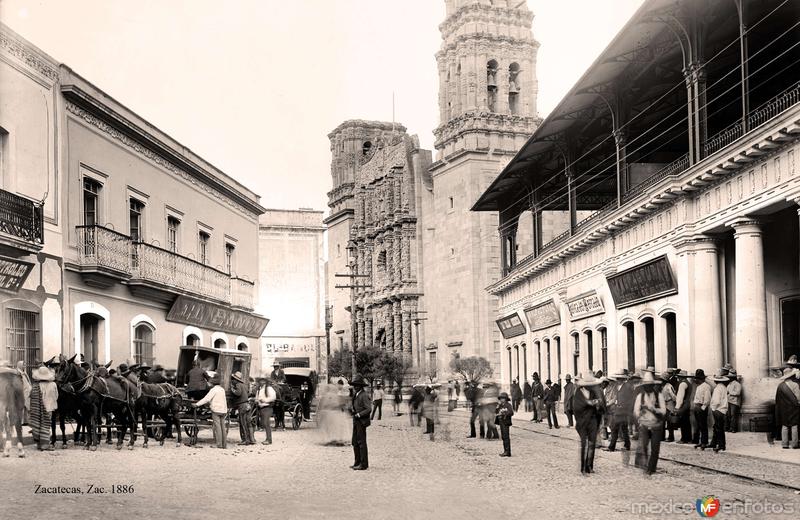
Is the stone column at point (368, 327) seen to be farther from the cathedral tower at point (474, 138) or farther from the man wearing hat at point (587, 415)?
the man wearing hat at point (587, 415)

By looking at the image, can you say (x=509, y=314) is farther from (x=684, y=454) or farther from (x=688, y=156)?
(x=684, y=454)

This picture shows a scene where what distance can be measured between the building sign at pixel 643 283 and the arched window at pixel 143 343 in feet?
40.3

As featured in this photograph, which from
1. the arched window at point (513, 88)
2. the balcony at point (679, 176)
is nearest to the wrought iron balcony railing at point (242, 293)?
the balcony at point (679, 176)

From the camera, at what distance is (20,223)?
16719mm

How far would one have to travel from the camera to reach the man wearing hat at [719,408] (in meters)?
16.9

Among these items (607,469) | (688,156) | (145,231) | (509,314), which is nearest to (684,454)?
(607,469)

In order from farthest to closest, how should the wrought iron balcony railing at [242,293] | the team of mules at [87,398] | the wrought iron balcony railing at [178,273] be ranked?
1. the wrought iron balcony railing at [242,293]
2. the wrought iron balcony railing at [178,273]
3. the team of mules at [87,398]

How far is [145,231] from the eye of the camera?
78.6 feet

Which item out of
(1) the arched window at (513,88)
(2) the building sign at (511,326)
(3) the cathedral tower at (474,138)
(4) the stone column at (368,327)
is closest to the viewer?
(2) the building sign at (511,326)

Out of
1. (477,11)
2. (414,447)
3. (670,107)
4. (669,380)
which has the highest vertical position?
(477,11)

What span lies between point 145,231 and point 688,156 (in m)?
13.0

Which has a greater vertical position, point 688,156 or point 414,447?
point 688,156

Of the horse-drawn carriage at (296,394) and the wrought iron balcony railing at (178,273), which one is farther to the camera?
the horse-drawn carriage at (296,394)

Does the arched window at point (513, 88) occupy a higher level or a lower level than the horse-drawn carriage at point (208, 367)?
higher
